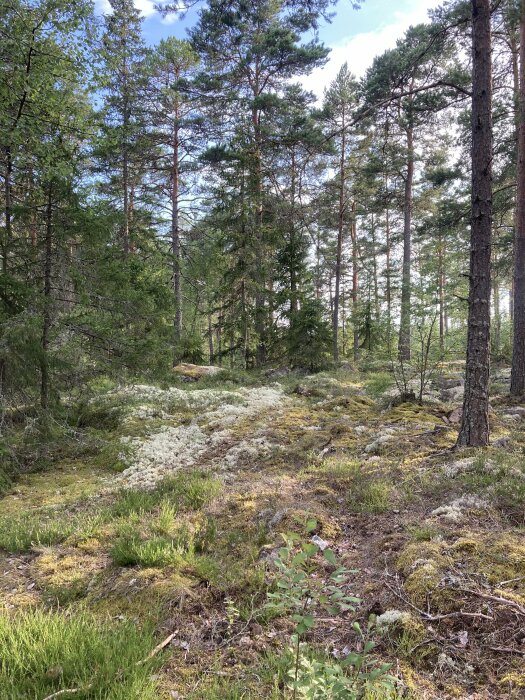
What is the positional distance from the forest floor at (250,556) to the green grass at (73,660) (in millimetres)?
11

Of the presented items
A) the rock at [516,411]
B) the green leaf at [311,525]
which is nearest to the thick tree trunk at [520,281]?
the rock at [516,411]

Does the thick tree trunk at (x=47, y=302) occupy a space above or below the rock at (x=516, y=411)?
above

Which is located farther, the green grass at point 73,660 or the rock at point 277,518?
the rock at point 277,518

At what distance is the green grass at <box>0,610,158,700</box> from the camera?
6.59 feet

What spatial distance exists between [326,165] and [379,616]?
20296 millimetres

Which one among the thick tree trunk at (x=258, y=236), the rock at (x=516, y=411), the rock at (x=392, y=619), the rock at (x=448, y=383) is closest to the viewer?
the rock at (x=392, y=619)

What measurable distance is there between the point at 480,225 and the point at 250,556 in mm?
4879

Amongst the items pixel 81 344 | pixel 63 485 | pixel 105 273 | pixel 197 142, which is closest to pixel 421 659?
pixel 63 485

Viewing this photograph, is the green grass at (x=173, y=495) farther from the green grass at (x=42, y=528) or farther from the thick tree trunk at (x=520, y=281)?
the thick tree trunk at (x=520, y=281)

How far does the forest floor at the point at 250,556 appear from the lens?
2227mm

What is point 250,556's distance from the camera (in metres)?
3.57

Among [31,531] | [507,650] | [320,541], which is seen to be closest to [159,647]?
[320,541]

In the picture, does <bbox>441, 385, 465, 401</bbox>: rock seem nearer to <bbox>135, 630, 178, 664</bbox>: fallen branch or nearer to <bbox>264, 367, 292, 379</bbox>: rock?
<bbox>264, 367, 292, 379</bbox>: rock

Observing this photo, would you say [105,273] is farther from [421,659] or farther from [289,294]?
[289,294]
